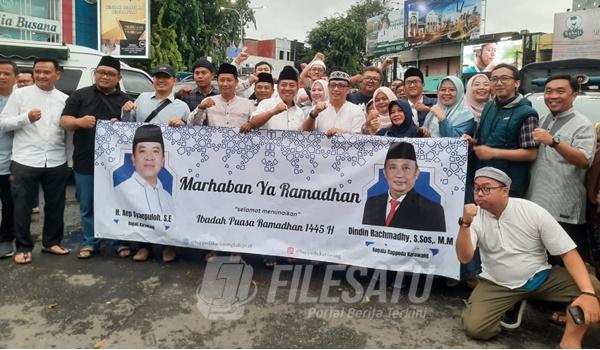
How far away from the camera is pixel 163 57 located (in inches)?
611

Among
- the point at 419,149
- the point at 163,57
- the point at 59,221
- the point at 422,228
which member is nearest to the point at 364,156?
the point at 419,149

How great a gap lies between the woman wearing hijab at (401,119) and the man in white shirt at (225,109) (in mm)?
1359

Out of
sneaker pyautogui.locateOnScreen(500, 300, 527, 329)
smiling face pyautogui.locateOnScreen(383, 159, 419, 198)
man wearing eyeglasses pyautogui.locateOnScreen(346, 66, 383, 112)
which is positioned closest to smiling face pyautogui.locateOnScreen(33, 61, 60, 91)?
man wearing eyeglasses pyautogui.locateOnScreen(346, 66, 383, 112)

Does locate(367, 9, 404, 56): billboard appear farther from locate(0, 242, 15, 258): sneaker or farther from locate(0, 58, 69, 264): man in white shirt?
locate(0, 242, 15, 258): sneaker

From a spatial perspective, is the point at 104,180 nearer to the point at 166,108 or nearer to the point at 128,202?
the point at 128,202

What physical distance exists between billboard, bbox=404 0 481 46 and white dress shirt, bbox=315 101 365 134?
29.3 meters

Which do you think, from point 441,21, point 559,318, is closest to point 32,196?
point 559,318

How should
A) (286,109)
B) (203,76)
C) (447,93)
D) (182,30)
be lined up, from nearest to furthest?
1. (447,93)
2. (286,109)
3. (203,76)
4. (182,30)

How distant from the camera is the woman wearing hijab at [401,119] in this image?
3.83 m

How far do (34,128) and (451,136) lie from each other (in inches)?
146

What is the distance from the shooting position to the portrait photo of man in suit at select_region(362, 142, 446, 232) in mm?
3668

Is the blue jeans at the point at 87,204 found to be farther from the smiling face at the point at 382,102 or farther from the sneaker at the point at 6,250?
the smiling face at the point at 382,102

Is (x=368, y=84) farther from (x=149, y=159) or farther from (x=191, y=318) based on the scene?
(x=191, y=318)

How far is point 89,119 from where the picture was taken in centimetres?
420
